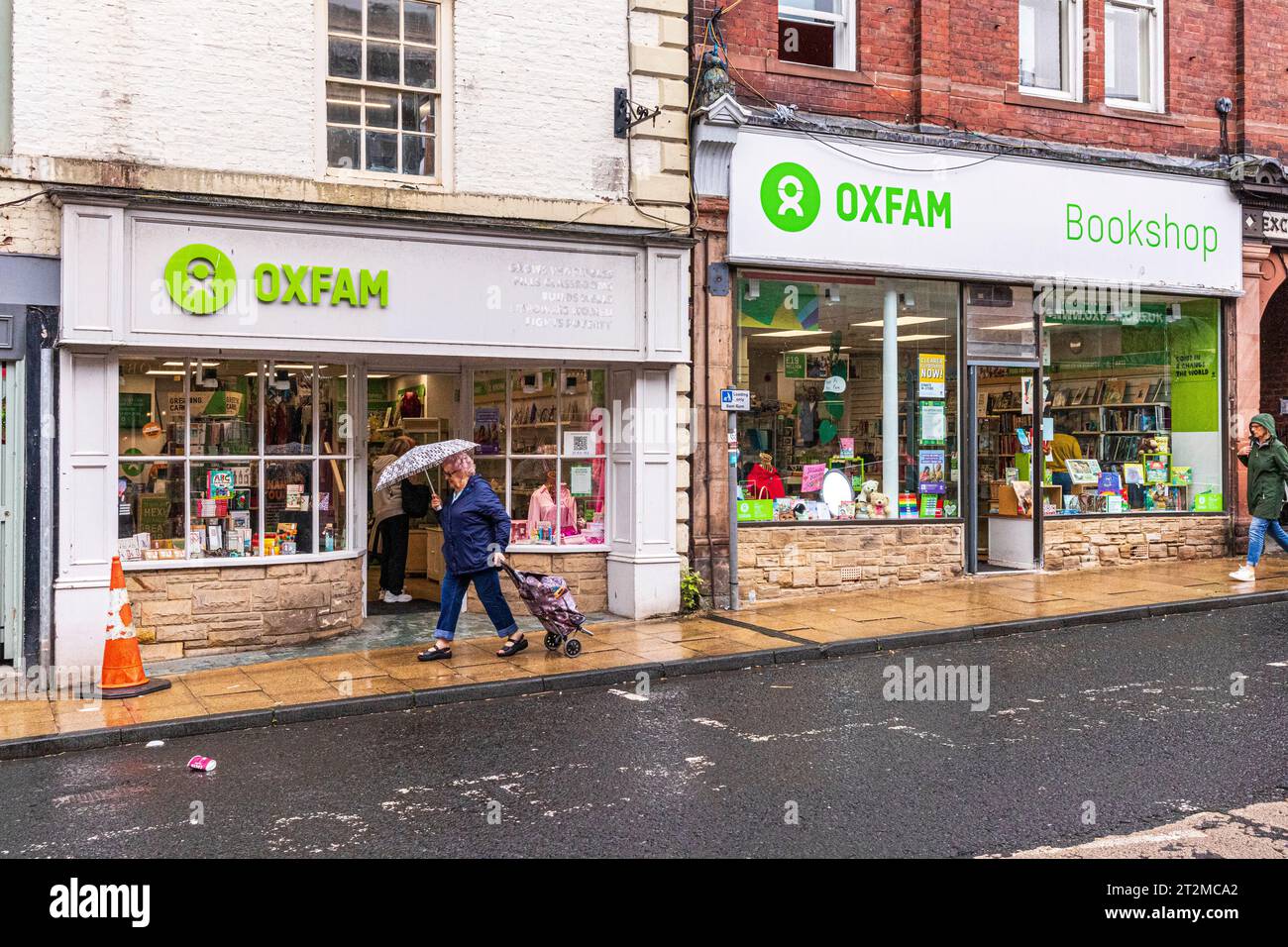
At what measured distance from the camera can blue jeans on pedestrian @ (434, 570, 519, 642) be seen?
9734 mm

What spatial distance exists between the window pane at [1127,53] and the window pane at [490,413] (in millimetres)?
8860

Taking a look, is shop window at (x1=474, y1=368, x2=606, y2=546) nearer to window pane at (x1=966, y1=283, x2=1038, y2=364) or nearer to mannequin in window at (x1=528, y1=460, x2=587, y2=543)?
mannequin in window at (x1=528, y1=460, x2=587, y2=543)

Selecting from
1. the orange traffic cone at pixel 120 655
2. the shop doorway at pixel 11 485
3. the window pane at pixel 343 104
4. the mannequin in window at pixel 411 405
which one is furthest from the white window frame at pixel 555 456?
the shop doorway at pixel 11 485

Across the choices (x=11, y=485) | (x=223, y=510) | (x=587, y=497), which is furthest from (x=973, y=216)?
(x=11, y=485)

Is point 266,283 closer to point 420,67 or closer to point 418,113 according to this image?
point 418,113

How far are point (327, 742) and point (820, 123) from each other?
A: 342 inches

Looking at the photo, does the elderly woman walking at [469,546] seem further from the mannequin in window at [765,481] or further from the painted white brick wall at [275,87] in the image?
the mannequin in window at [765,481]

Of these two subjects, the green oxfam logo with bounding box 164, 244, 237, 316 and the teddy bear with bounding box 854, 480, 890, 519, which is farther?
the teddy bear with bounding box 854, 480, 890, 519

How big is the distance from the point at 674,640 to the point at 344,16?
6.47 metres

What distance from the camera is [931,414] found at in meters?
14.0

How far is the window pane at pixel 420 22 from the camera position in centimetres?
1116

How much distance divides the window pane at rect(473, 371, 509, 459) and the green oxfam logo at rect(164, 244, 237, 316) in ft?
9.53

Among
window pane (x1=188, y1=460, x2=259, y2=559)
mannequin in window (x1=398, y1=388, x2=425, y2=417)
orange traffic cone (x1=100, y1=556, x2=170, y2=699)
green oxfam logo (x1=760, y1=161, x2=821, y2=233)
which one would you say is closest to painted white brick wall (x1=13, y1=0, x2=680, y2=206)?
green oxfam logo (x1=760, y1=161, x2=821, y2=233)

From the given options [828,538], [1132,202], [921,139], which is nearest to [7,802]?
[828,538]
